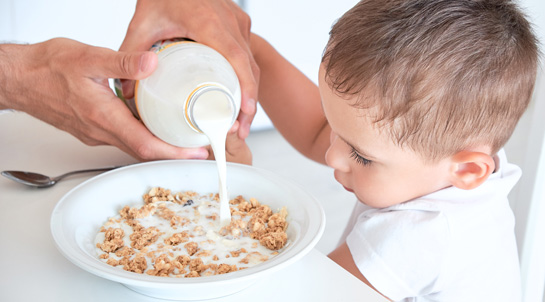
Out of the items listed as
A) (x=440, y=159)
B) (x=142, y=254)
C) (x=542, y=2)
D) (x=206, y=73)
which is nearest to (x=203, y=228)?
(x=142, y=254)

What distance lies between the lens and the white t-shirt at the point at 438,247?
81 cm

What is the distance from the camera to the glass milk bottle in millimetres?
744

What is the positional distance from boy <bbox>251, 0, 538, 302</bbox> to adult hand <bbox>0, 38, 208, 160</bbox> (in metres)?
0.28

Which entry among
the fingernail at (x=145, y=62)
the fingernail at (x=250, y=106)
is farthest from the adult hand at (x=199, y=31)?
the fingernail at (x=145, y=62)

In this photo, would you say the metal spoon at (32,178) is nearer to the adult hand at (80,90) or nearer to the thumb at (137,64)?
the adult hand at (80,90)

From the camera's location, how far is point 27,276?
64cm

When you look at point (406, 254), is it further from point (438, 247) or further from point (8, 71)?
point (8, 71)

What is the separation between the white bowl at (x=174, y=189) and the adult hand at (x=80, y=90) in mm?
42

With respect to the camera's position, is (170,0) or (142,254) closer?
(142,254)

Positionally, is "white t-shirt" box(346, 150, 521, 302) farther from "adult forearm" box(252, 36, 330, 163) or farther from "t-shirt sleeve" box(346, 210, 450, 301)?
"adult forearm" box(252, 36, 330, 163)

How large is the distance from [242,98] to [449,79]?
32 cm

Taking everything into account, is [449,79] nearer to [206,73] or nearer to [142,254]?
[206,73]

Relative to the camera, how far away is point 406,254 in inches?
32.2

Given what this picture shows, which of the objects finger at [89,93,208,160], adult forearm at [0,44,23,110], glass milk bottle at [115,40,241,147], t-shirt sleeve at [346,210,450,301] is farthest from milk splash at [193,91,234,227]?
adult forearm at [0,44,23,110]
